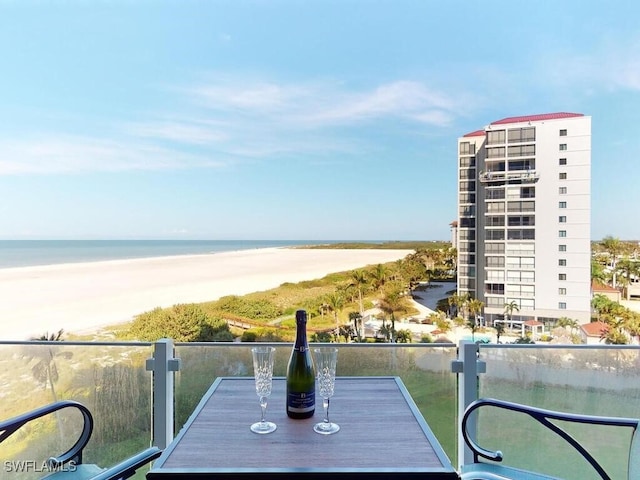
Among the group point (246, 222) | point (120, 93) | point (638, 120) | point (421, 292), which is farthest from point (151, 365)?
point (246, 222)

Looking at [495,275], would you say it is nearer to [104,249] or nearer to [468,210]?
[468,210]

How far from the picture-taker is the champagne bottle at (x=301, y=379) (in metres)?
1.18

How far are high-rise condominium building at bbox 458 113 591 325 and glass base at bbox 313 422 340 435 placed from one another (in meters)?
7.23

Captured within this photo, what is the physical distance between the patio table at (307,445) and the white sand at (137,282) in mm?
7849

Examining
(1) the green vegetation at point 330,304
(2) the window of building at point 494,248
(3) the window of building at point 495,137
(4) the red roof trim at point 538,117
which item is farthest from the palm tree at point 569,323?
(4) the red roof trim at point 538,117

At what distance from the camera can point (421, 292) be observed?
29.7 feet

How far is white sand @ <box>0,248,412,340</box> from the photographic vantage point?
28.7 ft

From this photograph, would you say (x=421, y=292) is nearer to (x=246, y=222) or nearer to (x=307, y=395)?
(x=246, y=222)

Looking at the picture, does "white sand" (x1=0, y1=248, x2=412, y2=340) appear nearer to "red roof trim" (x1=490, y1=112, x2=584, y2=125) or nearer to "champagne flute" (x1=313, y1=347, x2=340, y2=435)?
"red roof trim" (x1=490, y1=112, x2=584, y2=125)

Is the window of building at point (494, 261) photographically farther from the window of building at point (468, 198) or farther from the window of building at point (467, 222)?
the window of building at point (468, 198)

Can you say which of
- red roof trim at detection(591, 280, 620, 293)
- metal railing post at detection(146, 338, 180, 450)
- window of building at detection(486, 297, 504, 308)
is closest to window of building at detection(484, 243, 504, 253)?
window of building at detection(486, 297, 504, 308)

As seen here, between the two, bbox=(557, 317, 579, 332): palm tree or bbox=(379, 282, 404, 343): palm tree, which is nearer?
bbox=(557, 317, 579, 332): palm tree

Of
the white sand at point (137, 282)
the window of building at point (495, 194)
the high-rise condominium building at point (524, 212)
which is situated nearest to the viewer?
the high-rise condominium building at point (524, 212)

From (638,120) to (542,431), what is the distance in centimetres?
591
